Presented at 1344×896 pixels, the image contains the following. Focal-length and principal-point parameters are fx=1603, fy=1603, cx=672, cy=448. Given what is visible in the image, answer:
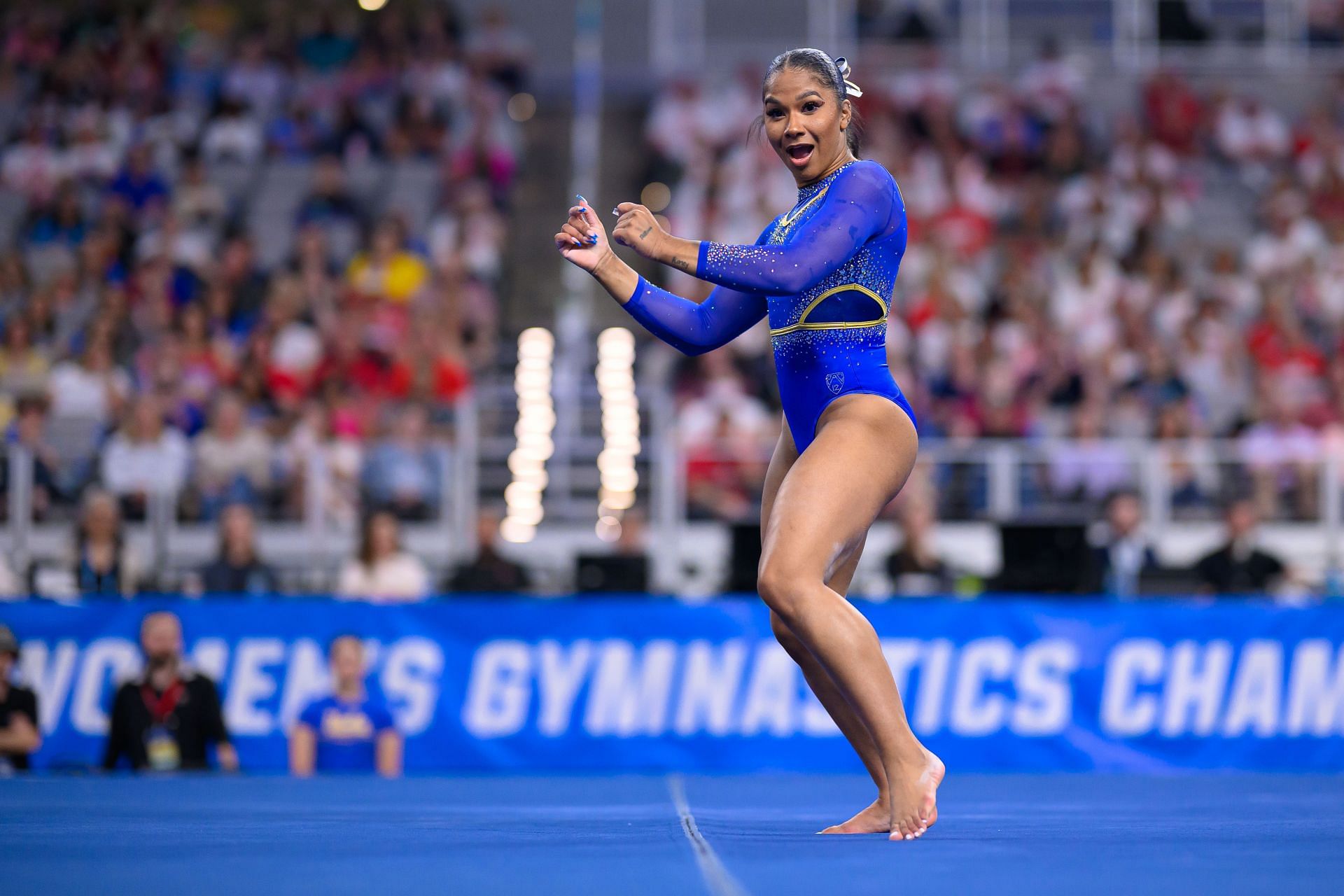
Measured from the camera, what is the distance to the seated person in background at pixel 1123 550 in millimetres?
9516

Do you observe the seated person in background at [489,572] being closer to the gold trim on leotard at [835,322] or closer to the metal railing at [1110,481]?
the metal railing at [1110,481]

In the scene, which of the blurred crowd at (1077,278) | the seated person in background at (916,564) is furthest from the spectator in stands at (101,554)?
the seated person in background at (916,564)

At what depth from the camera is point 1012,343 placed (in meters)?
12.4

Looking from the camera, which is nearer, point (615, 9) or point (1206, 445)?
point (1206, 445)

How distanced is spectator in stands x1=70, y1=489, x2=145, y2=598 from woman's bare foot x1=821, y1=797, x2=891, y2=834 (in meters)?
6.25

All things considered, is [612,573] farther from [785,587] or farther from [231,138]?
[231,138]

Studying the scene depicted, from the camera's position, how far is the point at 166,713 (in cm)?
744

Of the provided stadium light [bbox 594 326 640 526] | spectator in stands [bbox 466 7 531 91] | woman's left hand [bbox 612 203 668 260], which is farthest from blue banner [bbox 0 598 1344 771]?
spectator in stands [bbox 466 7 531 91]

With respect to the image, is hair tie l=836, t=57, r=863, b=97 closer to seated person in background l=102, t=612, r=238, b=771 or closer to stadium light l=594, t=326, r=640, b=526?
seated person in background l=102, t=612, r=238, b=771

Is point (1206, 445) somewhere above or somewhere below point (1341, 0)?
below

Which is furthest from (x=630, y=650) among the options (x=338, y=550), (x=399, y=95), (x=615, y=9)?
(x=615, y=9)

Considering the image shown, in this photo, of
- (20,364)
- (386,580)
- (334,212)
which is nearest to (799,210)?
(386,580)

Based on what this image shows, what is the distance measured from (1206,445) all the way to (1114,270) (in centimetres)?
299

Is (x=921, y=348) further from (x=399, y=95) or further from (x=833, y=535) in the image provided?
Result: (x=833, y=535)
